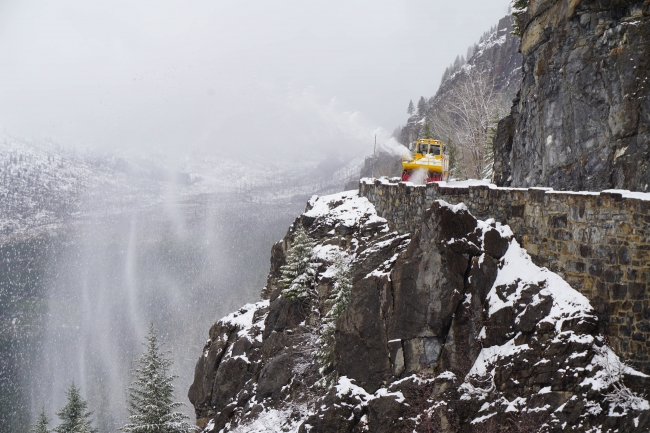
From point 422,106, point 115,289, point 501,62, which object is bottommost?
point 115,289

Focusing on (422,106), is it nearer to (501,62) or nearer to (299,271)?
(501,62)

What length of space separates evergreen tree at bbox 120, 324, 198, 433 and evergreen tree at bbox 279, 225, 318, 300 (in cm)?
724

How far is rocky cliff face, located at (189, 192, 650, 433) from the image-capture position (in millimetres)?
12359

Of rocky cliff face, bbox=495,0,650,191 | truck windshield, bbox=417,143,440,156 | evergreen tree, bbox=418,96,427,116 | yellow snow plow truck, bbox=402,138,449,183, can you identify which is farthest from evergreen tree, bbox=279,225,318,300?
evergreen tree, bbox=418,96,427,116

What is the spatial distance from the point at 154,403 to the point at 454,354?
1554 centimetres

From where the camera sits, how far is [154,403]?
77.3 feet

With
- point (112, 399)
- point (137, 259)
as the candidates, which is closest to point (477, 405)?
point (112, 399)

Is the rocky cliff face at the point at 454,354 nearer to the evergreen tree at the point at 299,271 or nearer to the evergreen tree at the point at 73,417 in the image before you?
the evergreen tree at the point at 299,271

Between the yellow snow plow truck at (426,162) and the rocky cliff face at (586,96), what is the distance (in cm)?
652

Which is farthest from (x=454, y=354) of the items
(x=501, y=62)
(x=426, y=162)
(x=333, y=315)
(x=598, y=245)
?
(x=501, y=62)

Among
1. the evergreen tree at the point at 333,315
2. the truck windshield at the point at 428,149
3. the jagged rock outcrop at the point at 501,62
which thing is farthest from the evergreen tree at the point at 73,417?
the jagged rock outcrop at the point at 501,62

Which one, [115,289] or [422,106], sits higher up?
[422,106]

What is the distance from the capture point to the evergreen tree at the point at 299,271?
22328 mm

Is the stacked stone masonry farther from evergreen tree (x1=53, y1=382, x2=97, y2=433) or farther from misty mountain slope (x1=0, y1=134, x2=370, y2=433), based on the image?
misty mountain slope (x1=0, y1=134, x2=370, y2=433)
